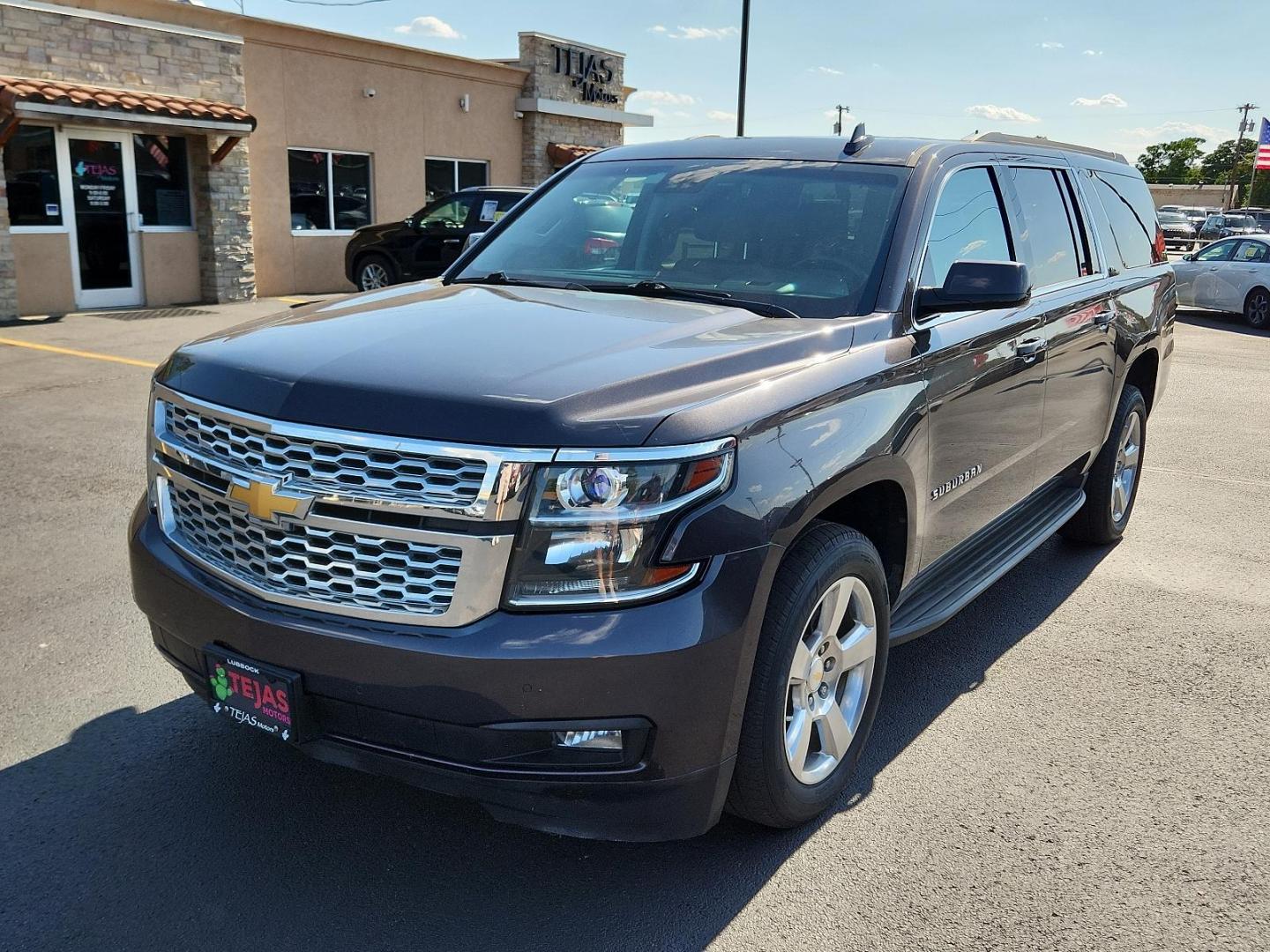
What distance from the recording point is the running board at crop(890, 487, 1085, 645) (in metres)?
3.78

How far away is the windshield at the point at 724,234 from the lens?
3.70 meters

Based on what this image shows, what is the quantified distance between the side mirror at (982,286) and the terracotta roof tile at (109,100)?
44.8 feet

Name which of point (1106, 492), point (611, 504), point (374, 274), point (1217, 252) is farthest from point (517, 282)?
point (1217, 252)

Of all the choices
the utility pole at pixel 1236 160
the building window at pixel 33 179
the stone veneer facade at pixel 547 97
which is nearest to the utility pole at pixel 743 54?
the stone veneer facade at pixel 547 97

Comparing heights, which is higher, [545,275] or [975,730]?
[545,275]

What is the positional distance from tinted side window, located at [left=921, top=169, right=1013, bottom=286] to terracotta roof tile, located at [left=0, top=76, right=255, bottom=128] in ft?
43.5

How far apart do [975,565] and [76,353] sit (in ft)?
34.7

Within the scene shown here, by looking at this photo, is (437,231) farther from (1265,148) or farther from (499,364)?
(1265,148)

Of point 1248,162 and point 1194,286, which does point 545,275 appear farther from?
point 1248,162

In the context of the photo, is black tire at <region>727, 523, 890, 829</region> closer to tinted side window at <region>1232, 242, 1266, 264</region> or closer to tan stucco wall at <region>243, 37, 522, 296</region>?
tan stucco wall at <region>243, 37, 522, 296</region>

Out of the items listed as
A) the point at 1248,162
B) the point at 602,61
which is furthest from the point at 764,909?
the point at 1248,162

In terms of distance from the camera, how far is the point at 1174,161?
343 feet

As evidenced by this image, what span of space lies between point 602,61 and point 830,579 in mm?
24694

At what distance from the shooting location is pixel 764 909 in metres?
2.88
